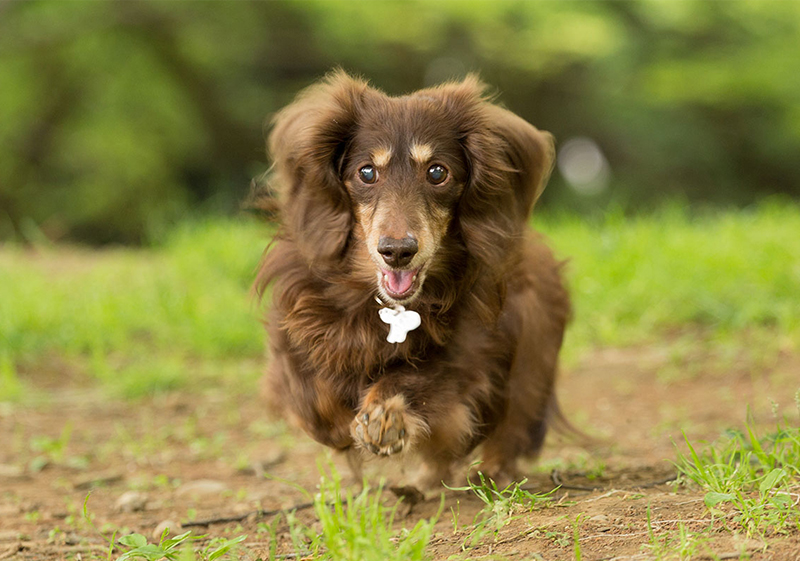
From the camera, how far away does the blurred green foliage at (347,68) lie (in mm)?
10172

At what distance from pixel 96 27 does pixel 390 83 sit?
3.70 m

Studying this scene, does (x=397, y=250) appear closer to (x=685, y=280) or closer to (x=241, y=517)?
(x=241, y=517)

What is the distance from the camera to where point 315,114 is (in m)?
2.89

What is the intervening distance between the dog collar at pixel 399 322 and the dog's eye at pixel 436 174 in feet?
1.32

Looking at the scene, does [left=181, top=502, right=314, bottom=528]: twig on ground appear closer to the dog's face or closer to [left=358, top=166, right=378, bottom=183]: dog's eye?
the dog's face

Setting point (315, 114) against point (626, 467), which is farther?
point (626, 467)

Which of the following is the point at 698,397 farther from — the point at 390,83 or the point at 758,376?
the point at 390,83

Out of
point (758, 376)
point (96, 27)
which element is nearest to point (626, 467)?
point (758, 376)

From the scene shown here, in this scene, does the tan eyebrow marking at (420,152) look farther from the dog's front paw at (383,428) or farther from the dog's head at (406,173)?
the dog's front paw at (383,428)

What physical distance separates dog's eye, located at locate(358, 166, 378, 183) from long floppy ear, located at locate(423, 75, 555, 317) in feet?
0.93

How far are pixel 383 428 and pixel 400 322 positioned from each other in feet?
1.12

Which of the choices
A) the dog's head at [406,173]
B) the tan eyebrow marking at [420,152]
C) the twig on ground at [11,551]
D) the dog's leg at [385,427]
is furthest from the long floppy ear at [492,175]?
the twig on ground at [11,551]

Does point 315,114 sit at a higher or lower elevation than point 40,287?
higher

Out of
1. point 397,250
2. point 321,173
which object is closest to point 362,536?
point 397,250
